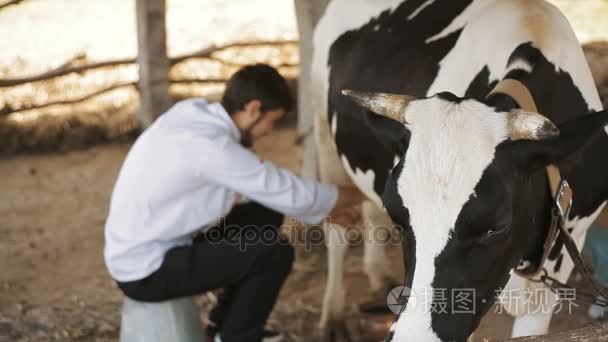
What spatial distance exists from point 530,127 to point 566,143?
0.11m

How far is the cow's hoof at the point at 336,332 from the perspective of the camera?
3.73 meters

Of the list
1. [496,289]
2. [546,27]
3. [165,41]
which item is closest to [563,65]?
[546,27]

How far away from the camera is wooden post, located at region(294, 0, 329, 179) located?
4.11 m

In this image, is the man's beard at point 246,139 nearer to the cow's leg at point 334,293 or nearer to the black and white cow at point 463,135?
the black and white cow at point 463,135

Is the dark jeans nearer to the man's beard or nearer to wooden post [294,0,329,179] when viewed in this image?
the man's beard

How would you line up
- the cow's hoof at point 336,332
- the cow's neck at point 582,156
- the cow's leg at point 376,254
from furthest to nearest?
the cow's leg at point 376,254
the cow's hoof at point 336,332
the cow's neck at point 582,156

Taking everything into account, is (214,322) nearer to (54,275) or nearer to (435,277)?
(54,275)

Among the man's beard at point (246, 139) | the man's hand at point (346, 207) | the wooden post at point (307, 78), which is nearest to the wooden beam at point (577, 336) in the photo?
the man's hand at point (346, 207)

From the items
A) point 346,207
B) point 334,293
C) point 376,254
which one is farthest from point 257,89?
point 376,254

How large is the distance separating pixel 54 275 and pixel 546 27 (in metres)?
2.78

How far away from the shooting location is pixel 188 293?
295 cm

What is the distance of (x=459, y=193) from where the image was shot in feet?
5.91

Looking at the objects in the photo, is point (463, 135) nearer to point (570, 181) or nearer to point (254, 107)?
point (570, 181)

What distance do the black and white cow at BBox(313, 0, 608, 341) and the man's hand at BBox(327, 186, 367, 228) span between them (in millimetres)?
94
